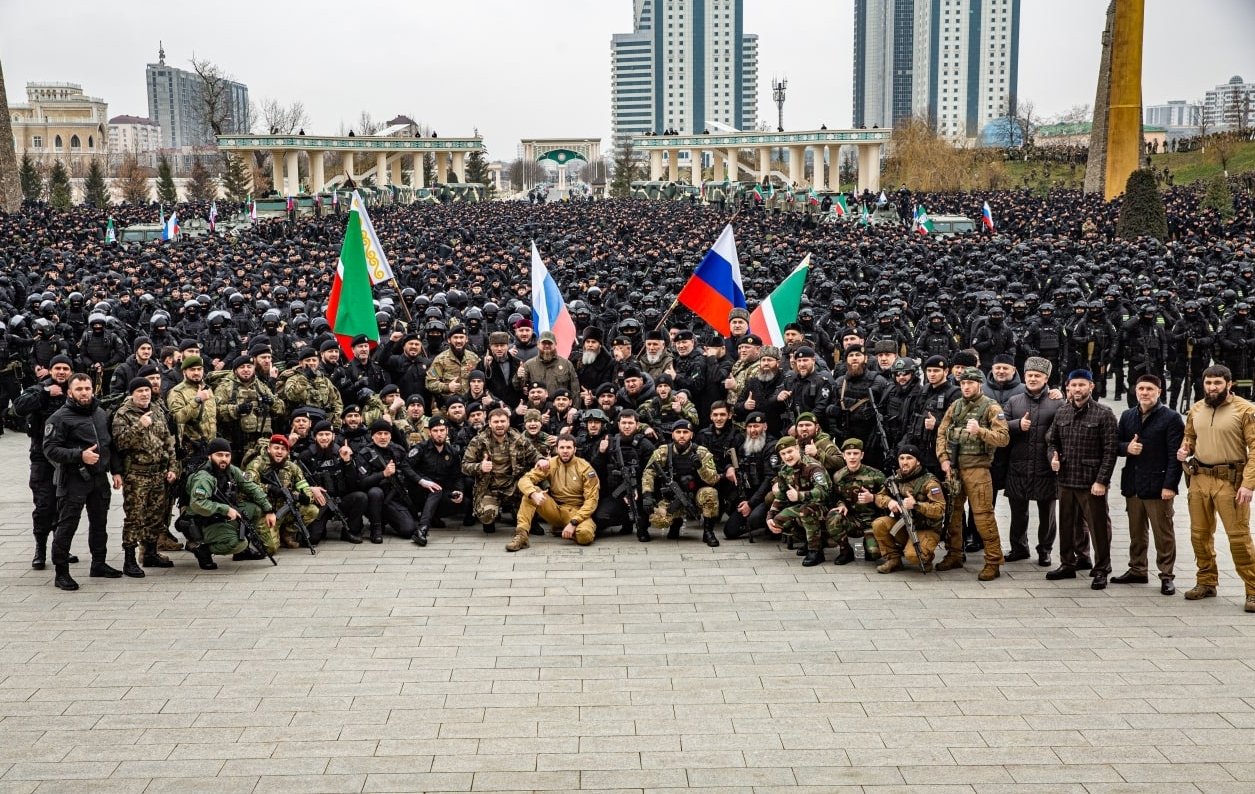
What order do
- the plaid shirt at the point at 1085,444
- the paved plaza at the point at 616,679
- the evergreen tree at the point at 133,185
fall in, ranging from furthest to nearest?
the evergreen tree at the point at 133,185 < the plaid shirt at the point at 1085,444 < the paved plaza at the point at 616,679

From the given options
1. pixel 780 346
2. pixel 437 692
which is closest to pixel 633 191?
pixel 780 346

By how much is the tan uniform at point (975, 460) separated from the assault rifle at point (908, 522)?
30 cm

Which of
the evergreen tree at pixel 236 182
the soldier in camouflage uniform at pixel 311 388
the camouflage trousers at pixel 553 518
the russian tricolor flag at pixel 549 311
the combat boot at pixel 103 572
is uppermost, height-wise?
the evergreen tree at pixel 236 182

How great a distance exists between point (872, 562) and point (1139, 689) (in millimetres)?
2934

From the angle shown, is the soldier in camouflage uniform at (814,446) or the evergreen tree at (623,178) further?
the evergreen tree at (623,178)

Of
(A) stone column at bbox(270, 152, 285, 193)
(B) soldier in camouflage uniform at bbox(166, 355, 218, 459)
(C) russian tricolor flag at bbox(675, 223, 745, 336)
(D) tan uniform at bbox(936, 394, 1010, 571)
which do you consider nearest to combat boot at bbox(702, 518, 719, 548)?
(D) tan uniform at bbox(936, 394, 1010, 571)

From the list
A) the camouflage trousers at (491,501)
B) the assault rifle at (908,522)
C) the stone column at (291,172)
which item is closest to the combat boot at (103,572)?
the camouflage trousers at (491,501)

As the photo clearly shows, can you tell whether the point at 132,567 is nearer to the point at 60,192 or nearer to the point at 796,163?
the point at 60,192

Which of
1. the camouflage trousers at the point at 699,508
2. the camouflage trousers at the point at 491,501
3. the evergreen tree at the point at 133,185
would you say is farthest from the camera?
the evergreen tree at the point at 133,185

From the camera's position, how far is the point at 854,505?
9531 millimetres

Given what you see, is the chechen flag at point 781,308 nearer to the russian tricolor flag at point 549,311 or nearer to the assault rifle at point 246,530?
the russian tricolor flag at point 549,311

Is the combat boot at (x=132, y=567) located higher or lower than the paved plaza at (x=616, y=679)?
higher

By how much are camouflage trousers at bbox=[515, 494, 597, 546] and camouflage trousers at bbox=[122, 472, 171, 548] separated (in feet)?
8.57

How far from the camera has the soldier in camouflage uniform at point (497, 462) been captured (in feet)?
35.1
